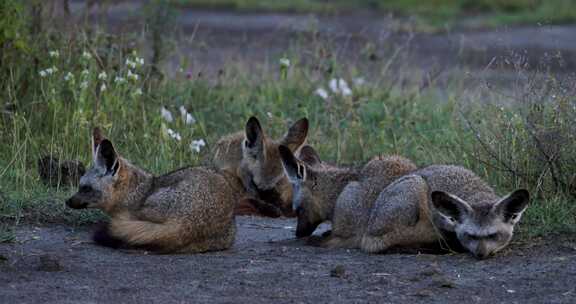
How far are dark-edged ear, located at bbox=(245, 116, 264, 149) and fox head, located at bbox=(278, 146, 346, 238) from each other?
0.85 m

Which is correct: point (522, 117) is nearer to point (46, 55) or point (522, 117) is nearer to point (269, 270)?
point (269, 270)

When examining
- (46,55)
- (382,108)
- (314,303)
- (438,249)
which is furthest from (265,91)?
(314,303)

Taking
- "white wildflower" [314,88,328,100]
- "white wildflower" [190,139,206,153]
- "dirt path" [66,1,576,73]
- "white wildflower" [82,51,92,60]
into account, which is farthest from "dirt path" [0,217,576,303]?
"dirt path" [66,1,576,73]

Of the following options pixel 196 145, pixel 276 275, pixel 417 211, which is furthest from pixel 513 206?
pixel 196 145

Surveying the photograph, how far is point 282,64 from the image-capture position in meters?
11.3

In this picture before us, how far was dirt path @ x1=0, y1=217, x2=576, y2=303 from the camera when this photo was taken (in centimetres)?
645

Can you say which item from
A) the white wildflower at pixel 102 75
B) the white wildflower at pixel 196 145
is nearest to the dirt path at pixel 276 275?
the white wildflower at pixel 196 145

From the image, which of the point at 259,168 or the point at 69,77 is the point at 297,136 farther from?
the point at 69,77

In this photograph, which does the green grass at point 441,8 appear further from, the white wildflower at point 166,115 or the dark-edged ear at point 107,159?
the dark-edged ear at point 107,159

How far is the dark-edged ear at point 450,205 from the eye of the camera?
7457 millimetres

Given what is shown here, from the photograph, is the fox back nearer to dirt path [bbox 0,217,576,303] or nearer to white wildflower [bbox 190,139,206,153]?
dirt path [bbox 0,217,576,303]

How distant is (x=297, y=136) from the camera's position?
31.4ft

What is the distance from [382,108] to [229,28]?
775cm

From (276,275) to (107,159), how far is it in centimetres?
180
